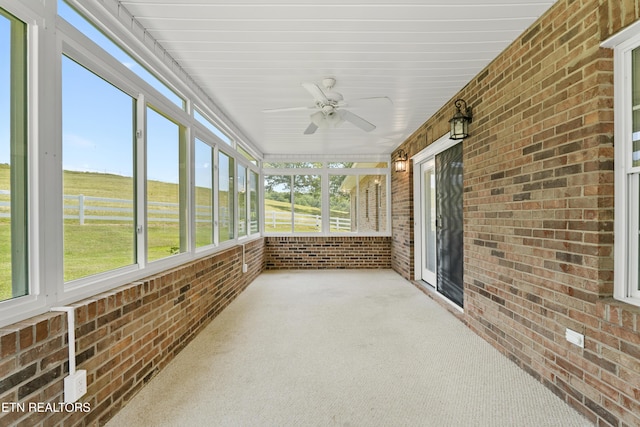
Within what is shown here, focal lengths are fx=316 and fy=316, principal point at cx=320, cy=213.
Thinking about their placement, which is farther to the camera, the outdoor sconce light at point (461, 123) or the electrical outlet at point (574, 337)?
the outdoor sconce light at point (461, 123)

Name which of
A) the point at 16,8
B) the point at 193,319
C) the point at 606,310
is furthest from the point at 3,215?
the point at 606,310

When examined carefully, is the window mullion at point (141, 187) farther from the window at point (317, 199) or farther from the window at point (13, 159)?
the window at point (317, 199)

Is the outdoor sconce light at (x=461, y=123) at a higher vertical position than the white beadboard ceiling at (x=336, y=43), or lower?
lower

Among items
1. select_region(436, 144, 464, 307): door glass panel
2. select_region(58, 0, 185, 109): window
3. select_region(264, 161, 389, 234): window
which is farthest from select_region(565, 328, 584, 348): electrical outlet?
select_region(264, 161, 389, 234): window

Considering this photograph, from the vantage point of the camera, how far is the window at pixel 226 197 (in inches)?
173

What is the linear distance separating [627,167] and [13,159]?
324 cm

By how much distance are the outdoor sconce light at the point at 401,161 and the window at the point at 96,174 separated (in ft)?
15.1

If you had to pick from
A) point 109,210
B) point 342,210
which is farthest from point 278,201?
point 109,210

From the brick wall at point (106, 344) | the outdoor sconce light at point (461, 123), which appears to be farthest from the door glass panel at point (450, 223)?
the brick wall at point (106, 344)

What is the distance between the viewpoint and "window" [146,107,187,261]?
262cm

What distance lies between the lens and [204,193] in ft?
12.5

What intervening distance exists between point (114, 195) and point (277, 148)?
4616mm

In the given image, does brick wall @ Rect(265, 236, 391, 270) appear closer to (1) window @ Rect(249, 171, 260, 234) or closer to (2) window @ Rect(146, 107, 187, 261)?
(1) window @ Rect(249, 171, 260, 234)

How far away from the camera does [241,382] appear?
2.30 metres
